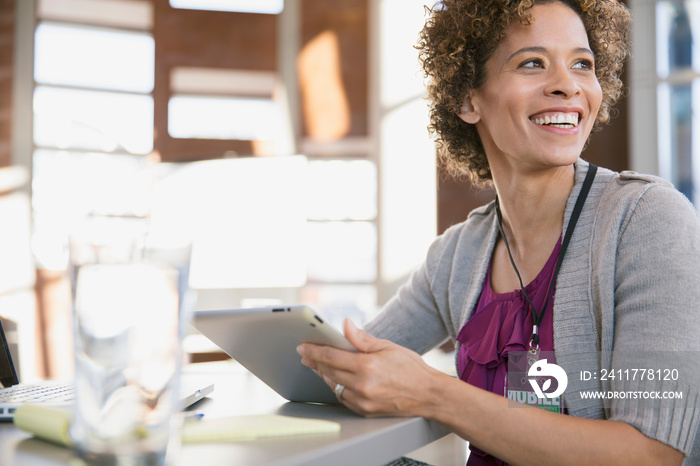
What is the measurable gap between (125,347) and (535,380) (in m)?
0.81

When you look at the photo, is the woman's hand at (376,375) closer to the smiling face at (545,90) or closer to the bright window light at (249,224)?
the smiling face at (545,90)

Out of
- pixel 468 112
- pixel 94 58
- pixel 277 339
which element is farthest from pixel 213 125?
pixel 277 339

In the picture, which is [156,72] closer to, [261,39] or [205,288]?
[261,39]

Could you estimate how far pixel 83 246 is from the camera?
0.60m

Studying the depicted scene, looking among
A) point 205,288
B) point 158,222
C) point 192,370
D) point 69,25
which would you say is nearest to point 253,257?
point 205,288

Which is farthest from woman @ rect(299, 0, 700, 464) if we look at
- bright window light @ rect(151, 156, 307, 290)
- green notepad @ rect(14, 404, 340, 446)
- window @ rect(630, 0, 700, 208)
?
window @ rect(630, 0, 700, 208)

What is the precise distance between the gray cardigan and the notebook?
545mm

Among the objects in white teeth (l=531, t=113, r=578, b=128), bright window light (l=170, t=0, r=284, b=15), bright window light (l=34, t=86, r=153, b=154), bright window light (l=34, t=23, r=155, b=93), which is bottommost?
white teeth (l=531, t=113, r=578, b=128)

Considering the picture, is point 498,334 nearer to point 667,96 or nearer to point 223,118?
point 667,96

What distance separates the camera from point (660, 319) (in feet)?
3.03

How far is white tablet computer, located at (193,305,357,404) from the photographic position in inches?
33.1

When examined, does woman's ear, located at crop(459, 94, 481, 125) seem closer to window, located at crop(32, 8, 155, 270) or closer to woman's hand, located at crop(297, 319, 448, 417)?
woman's hand, located at crop(297, 319, 448, 417)

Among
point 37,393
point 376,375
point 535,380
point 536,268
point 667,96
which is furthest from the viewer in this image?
point 667,96

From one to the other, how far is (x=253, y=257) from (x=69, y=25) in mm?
2418
